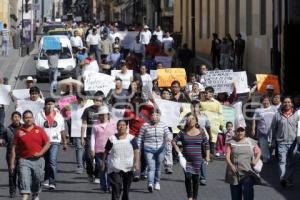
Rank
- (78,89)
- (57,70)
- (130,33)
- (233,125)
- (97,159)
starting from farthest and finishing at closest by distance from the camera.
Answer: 1. (130,33)
2. (57,70)
3. (78,89)
4. (233,125)
5. (97,159)

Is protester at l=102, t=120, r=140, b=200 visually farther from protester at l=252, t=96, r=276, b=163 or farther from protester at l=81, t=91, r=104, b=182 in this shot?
protester at l=252, t=96, r=276, b=163

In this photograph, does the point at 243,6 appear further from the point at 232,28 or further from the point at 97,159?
the point at 97,159

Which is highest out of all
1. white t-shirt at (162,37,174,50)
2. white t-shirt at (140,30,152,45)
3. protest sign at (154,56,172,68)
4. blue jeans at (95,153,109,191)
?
white t-shirt at (140,30,152,45)

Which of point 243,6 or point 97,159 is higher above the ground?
point 243,6

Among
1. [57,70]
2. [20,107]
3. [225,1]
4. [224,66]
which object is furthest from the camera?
[225,1]

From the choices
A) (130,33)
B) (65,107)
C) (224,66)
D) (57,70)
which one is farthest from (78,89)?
(130,33)

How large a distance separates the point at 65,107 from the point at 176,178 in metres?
2.60

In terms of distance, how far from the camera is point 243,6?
39594 millimetres

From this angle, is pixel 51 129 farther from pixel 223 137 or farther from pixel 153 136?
pixel 223 137

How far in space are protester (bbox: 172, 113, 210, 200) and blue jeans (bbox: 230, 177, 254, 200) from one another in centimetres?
149

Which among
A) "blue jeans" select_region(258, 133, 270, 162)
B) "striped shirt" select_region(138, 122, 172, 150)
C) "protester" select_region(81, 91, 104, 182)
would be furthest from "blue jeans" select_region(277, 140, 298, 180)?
"protester" select_region(81, 91, 104, 182)

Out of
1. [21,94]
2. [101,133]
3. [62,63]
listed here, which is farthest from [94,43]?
[101,133]

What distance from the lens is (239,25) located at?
134ft

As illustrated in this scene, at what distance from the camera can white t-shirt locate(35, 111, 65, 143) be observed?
1659cm
